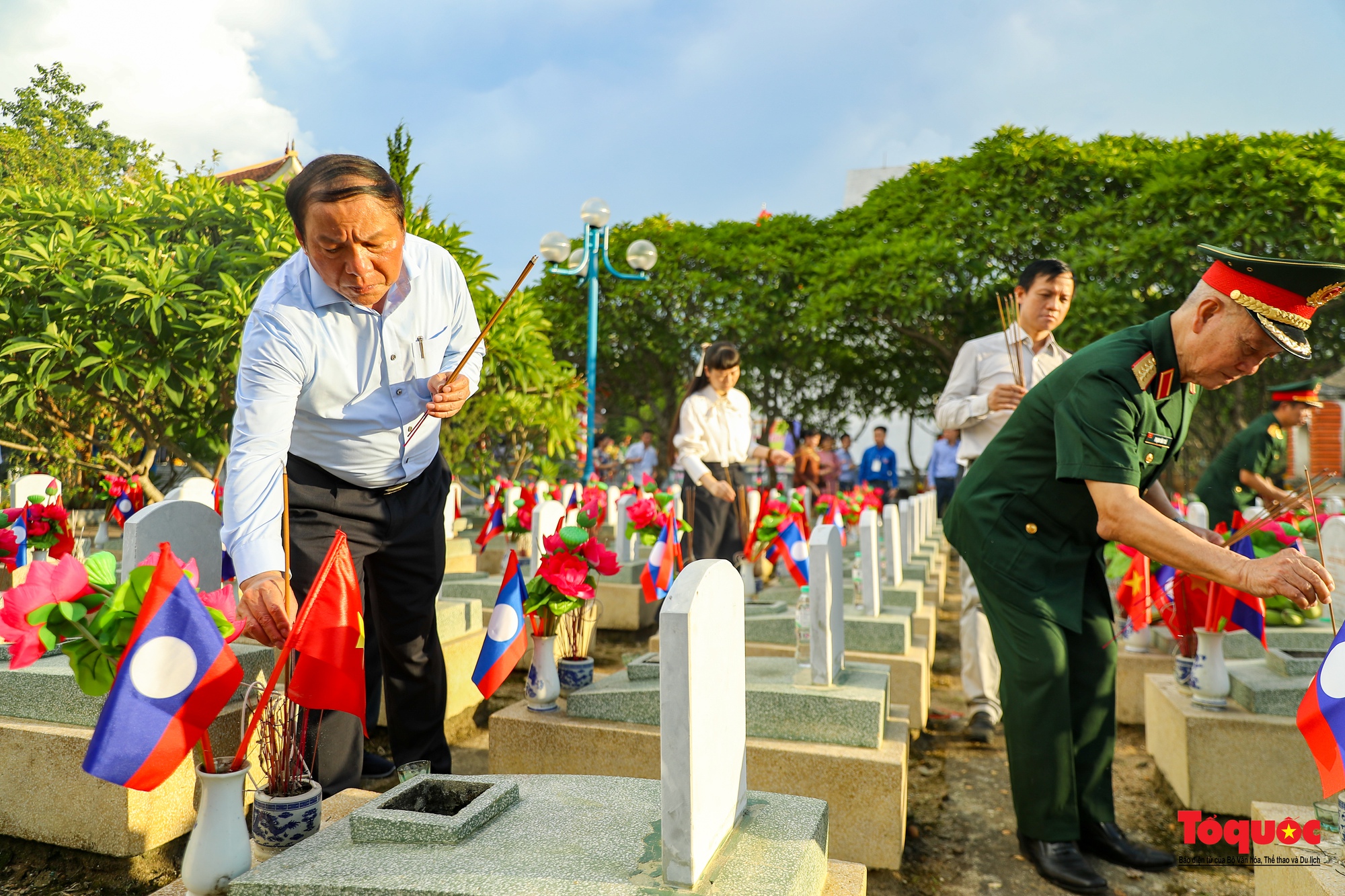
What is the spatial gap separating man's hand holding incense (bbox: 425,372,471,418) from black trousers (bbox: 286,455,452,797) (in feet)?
1.05

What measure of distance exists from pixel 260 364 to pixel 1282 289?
2552mm

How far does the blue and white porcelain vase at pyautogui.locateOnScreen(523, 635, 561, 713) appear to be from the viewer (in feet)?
9.99

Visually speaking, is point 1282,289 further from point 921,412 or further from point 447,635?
point 921,412

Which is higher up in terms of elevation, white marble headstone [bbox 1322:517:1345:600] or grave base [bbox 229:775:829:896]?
white marble headstone [bbox 1322:517:1345:600]

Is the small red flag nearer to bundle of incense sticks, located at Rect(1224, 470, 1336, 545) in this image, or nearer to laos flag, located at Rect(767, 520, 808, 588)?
bundle of incense sticks, located at Rect(1224, 470, 1336, 545)

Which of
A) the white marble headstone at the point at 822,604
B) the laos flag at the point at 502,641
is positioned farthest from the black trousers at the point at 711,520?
the laos flag at the point at 502,641

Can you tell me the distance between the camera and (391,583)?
8.24ft

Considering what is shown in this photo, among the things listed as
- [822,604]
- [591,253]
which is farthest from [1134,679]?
[591,253]

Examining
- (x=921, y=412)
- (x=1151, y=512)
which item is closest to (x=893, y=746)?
(x=1151, y=512)

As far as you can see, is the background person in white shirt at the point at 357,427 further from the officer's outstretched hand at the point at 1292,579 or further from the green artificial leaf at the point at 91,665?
the officer's outstretched hand at the point at 1292,579

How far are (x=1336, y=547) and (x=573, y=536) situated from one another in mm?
3439

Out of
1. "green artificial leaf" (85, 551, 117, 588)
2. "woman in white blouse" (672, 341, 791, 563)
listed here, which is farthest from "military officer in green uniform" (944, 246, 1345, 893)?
"woman in white blouse" (672, 341, 791, 563)

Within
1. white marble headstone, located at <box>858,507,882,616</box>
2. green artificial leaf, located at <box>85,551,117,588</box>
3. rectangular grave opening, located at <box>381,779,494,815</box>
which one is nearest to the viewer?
green artificial leaf, located at <box>85,551,117,588</box>

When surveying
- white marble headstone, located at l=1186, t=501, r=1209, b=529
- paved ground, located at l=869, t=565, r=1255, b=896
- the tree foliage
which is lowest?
paved ground, located at l=869, t=565, r=1255, b=896
